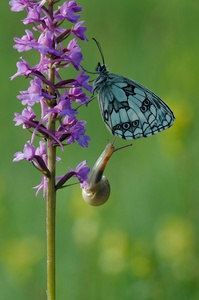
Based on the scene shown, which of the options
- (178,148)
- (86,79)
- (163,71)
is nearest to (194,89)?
(163,71)

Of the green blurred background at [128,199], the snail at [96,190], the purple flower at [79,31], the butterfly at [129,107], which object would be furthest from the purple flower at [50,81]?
the green blurred background at [128,199]

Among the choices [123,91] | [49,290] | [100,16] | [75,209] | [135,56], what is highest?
[100,16]

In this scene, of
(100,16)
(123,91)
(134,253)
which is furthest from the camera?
(100,16)

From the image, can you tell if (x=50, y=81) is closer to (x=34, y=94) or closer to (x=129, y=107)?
(x=34, y=94)

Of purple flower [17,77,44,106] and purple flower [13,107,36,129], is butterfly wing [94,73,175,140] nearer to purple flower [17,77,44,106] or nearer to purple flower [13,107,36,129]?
purple flower [13,107,36,129]

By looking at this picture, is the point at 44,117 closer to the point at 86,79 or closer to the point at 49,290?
the point at 86,79

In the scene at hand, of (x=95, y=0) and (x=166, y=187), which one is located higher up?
(x=95, y=0)

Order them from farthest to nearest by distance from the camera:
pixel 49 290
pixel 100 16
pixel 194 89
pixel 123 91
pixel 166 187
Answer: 1. pixel 100 16
2. pixel 194 89
3. pixel 166 187
4. pixel 123 91
5. pixel 49 290
